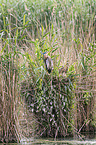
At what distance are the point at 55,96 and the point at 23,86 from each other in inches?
19.0

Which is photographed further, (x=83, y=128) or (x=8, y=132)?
(x=83, y=128)

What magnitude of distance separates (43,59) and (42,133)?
1.04 m

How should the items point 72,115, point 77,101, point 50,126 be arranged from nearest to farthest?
point 50,126, point 72,115, point 77,101

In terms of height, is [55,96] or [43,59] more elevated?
[43,59]

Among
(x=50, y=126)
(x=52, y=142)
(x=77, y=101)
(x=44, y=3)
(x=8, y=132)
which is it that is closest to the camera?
(x=8, y=132)

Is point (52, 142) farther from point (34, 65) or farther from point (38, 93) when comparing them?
point (34, 65)

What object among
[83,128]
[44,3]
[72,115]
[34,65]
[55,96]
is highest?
[44,3]

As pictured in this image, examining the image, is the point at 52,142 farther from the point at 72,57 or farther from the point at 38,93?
the point at 72,57

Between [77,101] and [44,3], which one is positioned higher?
[44,3]

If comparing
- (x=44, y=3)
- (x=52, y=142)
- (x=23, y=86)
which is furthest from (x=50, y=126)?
(x=44, y=3)

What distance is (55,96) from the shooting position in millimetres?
3666

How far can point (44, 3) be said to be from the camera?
8.79 m

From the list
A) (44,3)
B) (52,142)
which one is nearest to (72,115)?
(52,142)

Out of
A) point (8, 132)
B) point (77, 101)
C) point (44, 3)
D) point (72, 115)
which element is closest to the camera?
point (8, 132)
